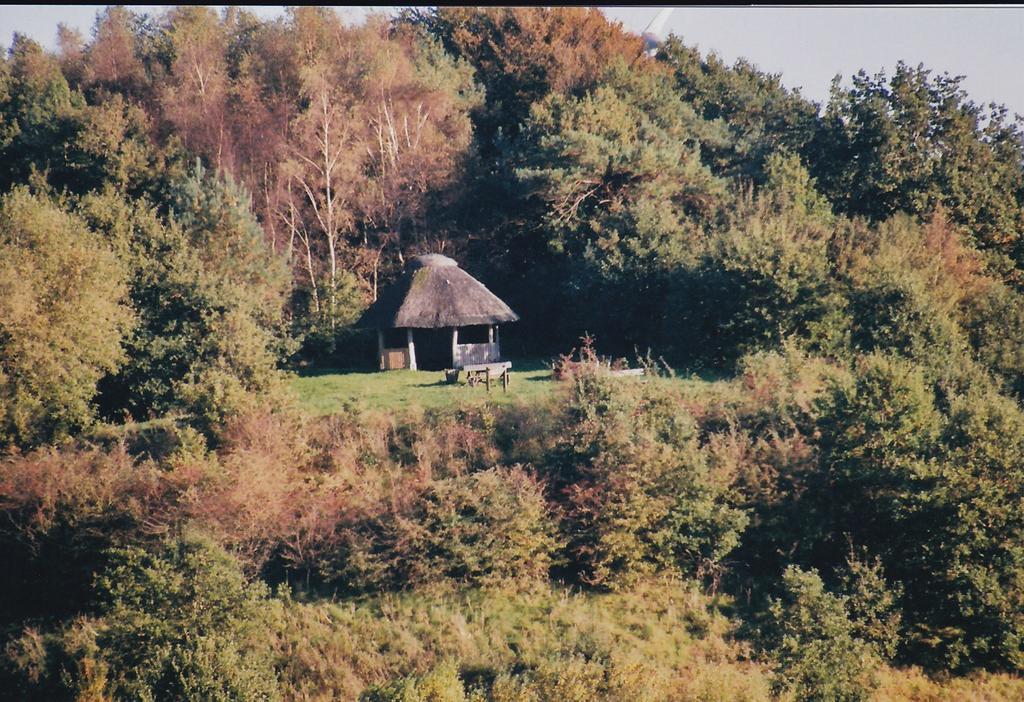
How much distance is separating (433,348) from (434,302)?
1927 mm

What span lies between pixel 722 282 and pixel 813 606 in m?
11.1

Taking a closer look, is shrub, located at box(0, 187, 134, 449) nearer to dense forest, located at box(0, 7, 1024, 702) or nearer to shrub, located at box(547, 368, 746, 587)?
dense forest, located at box(0, 7, 1024, 702)

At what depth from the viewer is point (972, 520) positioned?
15.2 m

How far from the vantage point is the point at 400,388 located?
72.0 feet

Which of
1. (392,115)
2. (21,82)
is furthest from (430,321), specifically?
(21,82)

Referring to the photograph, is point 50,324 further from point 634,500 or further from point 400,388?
point 634,500

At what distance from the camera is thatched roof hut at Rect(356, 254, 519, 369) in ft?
80.3

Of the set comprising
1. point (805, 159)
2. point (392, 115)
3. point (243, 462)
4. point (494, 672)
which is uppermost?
point (392, 115)

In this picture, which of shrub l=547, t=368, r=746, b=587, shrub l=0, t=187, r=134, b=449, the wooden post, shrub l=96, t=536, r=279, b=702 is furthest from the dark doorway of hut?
shrub l=96, t=536, r=279, b=702

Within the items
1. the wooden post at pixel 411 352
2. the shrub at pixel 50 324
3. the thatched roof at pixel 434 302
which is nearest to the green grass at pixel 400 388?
the wooden post at pixel 411 352

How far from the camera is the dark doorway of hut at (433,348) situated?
25.7 m

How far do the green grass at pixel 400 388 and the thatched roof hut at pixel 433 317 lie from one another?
34.2 inches

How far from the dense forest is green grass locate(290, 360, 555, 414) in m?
0.96

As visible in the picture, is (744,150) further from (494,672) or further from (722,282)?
(494,672)
